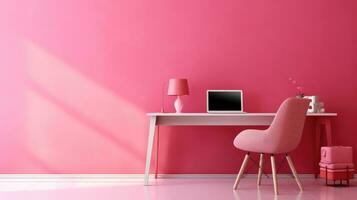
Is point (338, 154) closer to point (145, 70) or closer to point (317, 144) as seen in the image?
point (317, 144)

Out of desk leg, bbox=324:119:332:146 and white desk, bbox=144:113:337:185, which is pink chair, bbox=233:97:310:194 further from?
desk leg, bbox=324:119:332:146

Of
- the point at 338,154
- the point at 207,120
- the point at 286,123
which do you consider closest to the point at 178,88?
the point at 207,120

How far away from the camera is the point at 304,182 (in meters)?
4.20

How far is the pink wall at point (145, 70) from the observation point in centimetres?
447

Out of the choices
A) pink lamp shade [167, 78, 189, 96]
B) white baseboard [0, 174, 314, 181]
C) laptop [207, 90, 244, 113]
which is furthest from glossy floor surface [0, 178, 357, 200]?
pink lamp shade [167, 78, 189, 96]

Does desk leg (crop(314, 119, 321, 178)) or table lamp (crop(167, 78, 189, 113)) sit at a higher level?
table lamp (crop(167, 78, 189, 113))

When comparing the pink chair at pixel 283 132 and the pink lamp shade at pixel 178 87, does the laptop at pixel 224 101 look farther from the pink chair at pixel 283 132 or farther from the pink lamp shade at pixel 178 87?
the pink chair at pixel 283 132

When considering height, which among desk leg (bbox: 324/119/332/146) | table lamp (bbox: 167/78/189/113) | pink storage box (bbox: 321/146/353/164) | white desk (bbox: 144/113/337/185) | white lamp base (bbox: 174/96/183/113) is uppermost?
table lamp (bbox: 167/78/189/113)

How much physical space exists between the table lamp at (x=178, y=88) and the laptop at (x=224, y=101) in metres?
0.24

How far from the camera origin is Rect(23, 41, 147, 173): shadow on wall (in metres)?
4.46

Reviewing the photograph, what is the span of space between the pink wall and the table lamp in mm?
238

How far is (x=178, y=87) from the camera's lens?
425cm

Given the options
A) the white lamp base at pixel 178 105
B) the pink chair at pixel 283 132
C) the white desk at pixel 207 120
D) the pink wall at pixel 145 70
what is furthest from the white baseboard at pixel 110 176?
the pink chair at pixel 283 132

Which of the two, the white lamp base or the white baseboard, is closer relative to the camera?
the white lamp base
